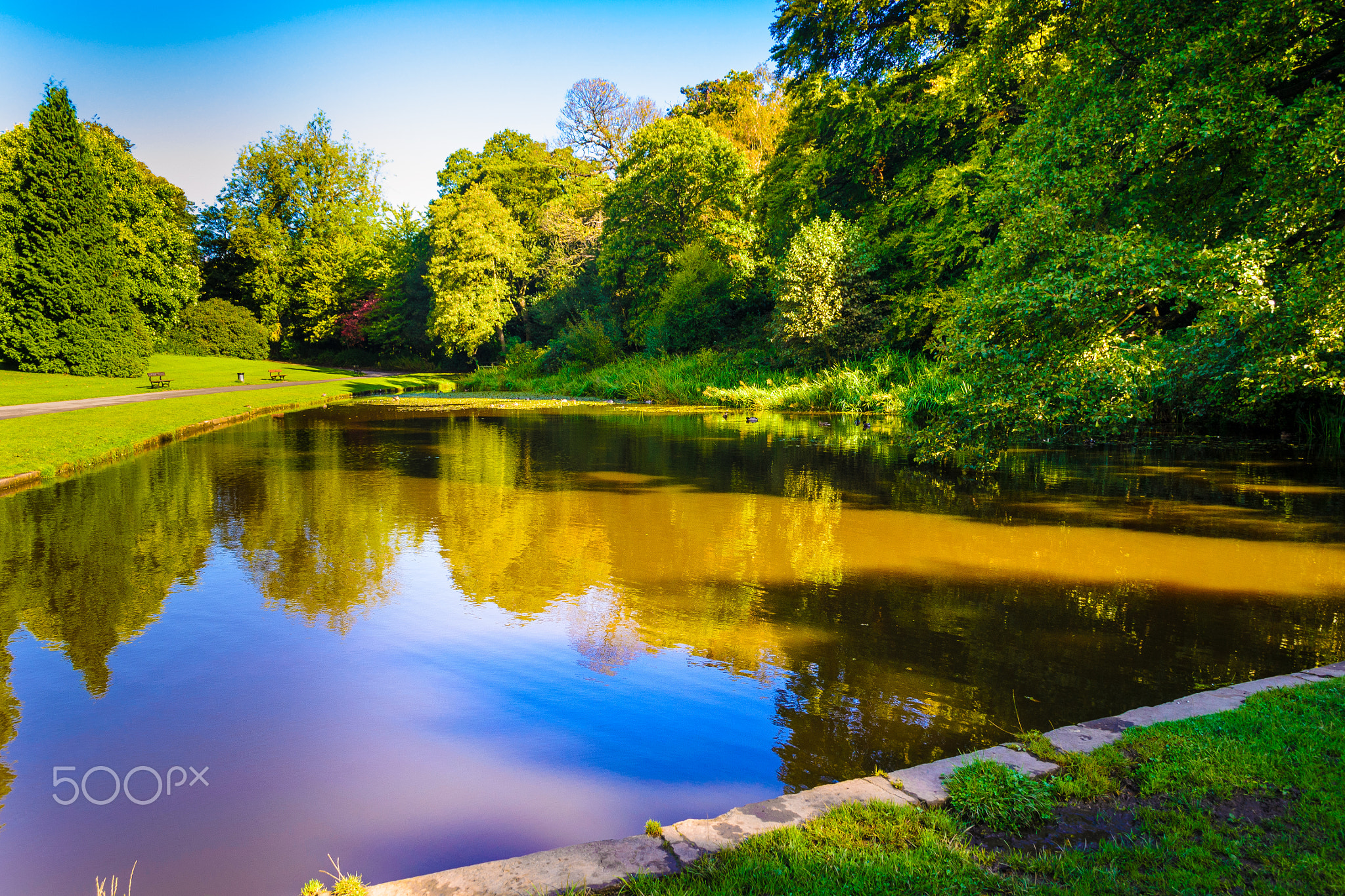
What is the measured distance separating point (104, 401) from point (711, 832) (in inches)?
950

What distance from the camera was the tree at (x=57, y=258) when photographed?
28500mm

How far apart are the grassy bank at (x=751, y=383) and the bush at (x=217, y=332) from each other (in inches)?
822

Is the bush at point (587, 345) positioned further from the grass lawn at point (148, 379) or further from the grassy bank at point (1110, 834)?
the grassy bank at point (1110, 834)

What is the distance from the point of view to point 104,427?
14266 millimetres

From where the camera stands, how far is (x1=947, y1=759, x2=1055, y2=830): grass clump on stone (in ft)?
7.98

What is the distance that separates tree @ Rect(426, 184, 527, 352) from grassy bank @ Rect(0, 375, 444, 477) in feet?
44.7

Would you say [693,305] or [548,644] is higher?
[693,305]

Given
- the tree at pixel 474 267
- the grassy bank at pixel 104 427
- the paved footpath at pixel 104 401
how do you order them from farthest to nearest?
the tree at pixel 474 267
the paved footpath at pixel 104 401
the grassy bank at pixel 104 427

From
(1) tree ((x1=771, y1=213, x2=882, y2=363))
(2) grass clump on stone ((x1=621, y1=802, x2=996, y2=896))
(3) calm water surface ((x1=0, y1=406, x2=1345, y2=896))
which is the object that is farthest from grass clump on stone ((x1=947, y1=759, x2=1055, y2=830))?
(1) tree ((x1=771, y1=213, x2=882, y2=363))

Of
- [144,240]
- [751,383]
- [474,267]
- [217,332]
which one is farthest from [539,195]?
[751,383]

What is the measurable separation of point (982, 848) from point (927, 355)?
22101mm

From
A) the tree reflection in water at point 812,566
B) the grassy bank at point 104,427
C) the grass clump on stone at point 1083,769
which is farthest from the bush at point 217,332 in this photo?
the grass clump on stone at point 1083,769

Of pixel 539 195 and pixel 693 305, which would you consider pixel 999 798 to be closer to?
pixel 693 305

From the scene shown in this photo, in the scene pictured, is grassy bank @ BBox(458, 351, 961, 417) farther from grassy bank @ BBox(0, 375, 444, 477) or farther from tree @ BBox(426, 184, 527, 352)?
grassy bank @ BBox(0, 375, 444, 477)
